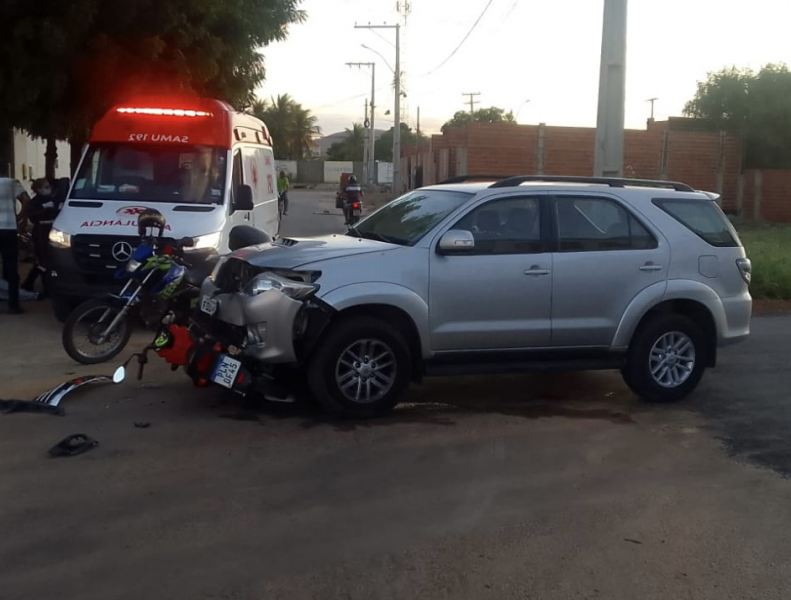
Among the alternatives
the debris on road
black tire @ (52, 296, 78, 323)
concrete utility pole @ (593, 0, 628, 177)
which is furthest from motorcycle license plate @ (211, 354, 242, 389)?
concrete utility pole @ (593, 0, 628, 177)

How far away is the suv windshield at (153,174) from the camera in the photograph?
1153 centimetres

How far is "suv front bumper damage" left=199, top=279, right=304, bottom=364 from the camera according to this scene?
7.14m

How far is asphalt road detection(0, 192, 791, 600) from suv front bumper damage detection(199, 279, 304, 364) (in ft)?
1.77

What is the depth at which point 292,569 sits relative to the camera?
4.79m

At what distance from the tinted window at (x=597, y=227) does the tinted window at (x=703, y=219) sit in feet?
1.17

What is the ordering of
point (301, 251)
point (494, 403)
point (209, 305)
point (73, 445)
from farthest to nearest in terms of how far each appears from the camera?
point (494, 403) → point (209, 305) → point (301, 251) → point (73, 445)

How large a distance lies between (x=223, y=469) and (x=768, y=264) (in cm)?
1137

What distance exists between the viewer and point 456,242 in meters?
7.52

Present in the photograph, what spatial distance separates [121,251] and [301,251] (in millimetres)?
3978

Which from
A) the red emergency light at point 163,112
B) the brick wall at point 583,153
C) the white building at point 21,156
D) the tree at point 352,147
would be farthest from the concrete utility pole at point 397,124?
the tree at point 352,147

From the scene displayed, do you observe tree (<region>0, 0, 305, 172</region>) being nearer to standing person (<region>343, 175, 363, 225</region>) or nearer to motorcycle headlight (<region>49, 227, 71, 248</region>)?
motorcycle headlight (<region>49, 227, 71, 248</region>)

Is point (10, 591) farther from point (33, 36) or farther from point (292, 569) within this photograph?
point (33, 36)

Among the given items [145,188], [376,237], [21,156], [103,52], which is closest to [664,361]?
[376,237]

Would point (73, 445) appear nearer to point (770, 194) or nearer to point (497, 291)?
point (497, 291)
